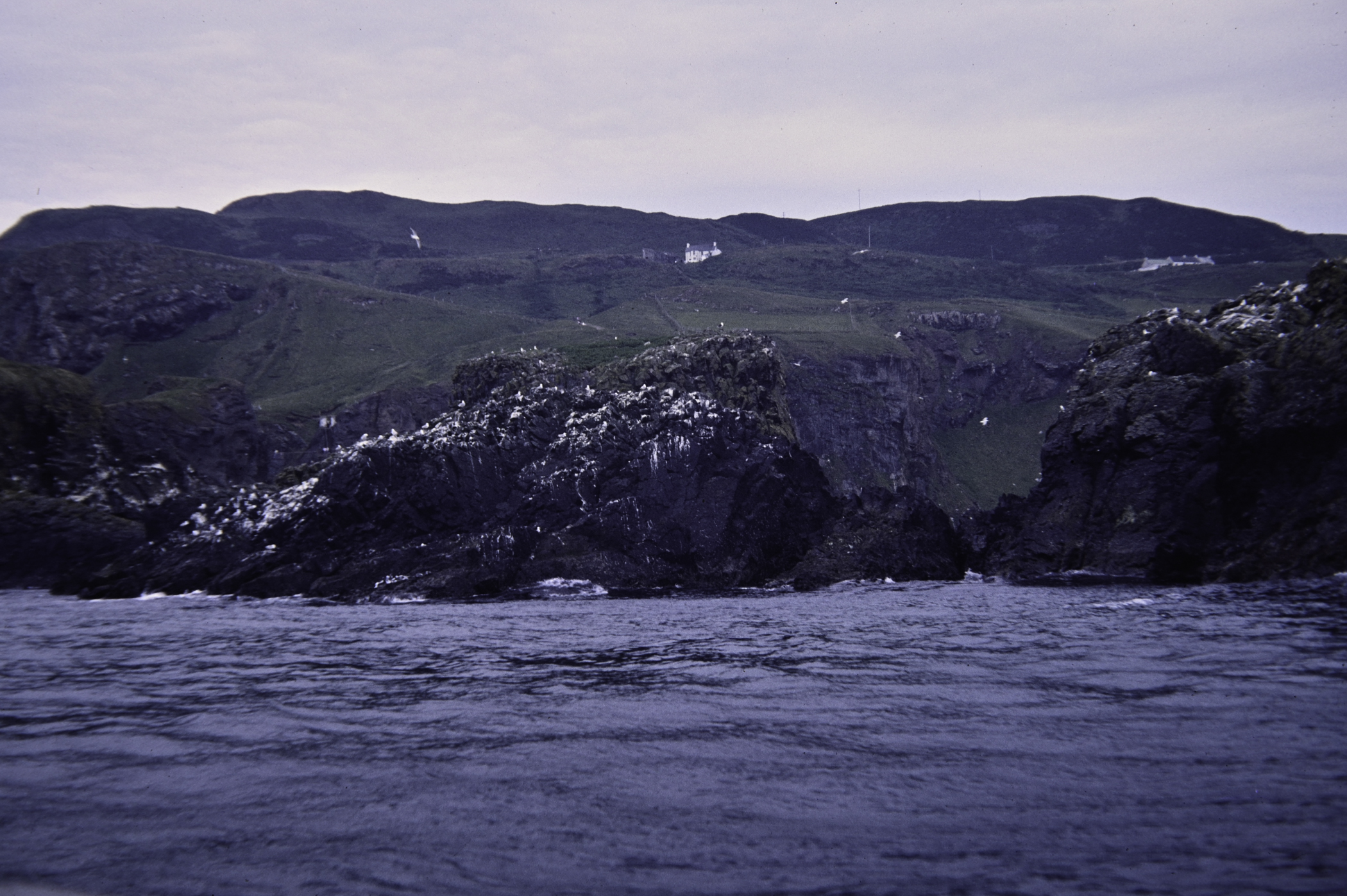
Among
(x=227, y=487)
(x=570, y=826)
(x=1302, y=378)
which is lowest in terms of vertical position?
(x=227, y=487)

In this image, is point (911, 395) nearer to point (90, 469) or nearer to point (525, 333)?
point (525, 333)

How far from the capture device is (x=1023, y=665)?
24.1 metres

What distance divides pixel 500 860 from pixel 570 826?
1.45 metres

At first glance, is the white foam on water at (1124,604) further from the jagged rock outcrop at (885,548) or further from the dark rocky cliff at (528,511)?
the dark rocky cliff at (528,511)

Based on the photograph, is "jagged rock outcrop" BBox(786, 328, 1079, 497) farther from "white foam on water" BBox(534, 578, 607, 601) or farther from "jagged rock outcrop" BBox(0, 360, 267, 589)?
"jagged rock outcrop" BBox(0, 360, 267, 589)

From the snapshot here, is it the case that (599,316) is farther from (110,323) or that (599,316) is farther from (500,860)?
(500,860)

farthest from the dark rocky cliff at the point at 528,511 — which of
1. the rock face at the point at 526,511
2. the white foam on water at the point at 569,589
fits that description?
the white foam on water at the point at 569,589

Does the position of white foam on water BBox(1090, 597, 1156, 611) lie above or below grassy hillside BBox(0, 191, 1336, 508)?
below

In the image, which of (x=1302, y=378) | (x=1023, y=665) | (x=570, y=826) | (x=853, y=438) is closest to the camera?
(x=570, y=826)

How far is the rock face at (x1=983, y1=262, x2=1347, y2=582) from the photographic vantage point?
38.9 meters

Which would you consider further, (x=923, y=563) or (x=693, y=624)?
(x=923, y=563)

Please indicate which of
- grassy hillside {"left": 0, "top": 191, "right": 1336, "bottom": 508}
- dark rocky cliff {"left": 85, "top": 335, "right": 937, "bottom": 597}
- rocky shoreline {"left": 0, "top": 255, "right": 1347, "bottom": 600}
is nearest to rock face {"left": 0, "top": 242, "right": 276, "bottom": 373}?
grassy hillside {"left": 0, "top": 191, "right": 1336, "bottom": 508}

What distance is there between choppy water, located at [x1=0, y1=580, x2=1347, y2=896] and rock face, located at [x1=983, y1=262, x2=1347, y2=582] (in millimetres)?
10019

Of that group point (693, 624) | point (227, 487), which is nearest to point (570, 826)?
point (693, 624)
